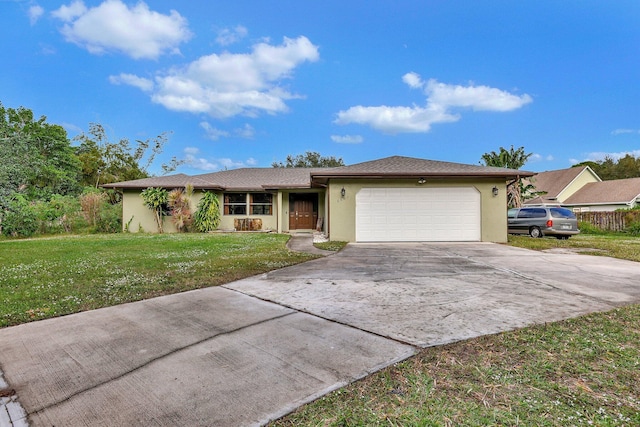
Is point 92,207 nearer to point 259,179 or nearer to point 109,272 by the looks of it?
point 259,179

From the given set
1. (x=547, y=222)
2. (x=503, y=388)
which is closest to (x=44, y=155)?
(x=503, y=388)

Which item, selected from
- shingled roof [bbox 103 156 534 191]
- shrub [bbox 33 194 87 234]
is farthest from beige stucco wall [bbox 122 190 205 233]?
shrub [bbox 33 194 87 234]

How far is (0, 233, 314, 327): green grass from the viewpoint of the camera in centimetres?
420

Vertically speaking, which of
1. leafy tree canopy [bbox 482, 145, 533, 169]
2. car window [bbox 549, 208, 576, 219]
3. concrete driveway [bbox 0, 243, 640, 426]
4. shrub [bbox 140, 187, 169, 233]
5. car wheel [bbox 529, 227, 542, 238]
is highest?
leafy tree canopy [bbox 482, 145, 533, 169]

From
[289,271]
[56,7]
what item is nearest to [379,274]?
[289,271]

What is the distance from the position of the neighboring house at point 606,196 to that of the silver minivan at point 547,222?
46.9 feet

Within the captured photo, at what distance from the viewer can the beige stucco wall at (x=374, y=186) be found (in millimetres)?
12102

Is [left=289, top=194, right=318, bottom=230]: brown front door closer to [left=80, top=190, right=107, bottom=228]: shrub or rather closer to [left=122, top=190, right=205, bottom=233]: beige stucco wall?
[left=122, top=190, right=205, bottom=233]: beige stucco wall

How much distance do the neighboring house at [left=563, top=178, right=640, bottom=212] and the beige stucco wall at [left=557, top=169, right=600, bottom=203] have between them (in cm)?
28

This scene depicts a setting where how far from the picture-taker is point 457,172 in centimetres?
1171

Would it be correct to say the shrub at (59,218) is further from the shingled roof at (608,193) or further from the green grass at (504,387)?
the shingled roof at (608,193)

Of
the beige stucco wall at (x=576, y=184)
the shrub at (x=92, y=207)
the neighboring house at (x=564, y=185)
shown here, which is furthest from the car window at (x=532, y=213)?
the shrub at (x=92, y=207)

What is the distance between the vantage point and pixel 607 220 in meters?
17.1

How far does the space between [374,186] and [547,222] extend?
7.98 m
